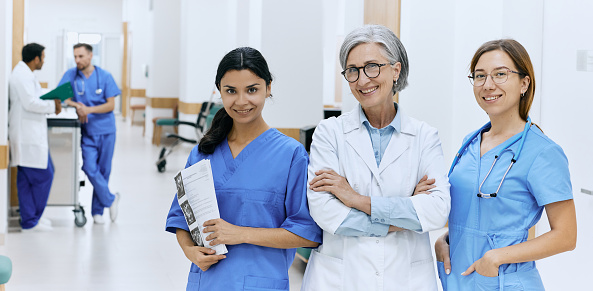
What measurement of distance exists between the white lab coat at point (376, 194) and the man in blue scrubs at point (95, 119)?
4945 millimetres

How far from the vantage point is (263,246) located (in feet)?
6.51

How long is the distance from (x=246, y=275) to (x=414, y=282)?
1.49 ft

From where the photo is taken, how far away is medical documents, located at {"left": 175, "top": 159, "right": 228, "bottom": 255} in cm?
191

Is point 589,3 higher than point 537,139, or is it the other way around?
point 589,3

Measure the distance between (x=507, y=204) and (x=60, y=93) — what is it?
4981mm

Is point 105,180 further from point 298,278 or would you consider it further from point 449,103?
point 449,103

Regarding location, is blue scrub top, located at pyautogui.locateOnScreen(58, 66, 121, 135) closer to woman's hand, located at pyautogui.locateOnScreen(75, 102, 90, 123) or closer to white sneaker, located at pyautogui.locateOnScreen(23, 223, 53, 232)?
woman's hand, located at pyautogui.locateOnScreen(75, 102, 90, 123)

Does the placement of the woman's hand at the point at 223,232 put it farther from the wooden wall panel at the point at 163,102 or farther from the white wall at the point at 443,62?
the wooden wall panel at the point at 163,102

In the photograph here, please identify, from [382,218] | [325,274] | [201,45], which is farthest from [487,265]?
[201,45]

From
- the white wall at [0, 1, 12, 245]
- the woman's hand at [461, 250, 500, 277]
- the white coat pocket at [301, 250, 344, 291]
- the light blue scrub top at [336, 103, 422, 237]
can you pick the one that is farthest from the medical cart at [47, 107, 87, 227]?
the woman's hand at [461, 250, 500, 277]

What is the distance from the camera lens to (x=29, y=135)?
236 inches

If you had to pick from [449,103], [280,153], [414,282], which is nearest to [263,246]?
[280,153]

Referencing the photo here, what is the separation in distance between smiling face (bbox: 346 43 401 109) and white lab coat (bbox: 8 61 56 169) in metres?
4.60

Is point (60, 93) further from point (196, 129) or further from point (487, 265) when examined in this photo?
point (196, 129)
